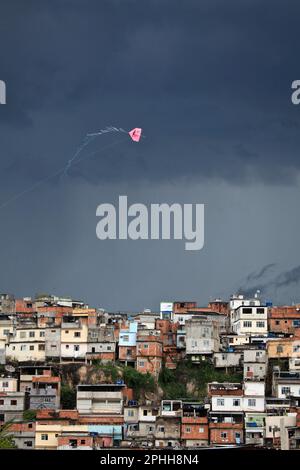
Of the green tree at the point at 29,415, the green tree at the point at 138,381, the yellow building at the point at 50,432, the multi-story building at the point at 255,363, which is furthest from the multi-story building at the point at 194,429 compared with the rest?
the green tree at the point at 29,415

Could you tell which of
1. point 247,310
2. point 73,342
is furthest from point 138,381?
point 247,310

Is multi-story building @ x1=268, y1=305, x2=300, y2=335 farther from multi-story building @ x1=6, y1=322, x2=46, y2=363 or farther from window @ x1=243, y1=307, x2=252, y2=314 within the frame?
multi-story building @ x1=6, y1=322, x2=46, y2=363

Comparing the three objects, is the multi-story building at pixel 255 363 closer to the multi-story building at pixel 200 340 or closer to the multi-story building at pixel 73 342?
the multi-story building at pixel 200 340

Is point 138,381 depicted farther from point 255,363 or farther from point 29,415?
A: point 29,415

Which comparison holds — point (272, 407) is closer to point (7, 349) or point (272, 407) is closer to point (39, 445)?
point (39, 445)

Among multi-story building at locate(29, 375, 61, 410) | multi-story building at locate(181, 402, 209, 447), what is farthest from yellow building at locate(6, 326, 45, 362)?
multi-story building at locate(181, 402, 209, 447)

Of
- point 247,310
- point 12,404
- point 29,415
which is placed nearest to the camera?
point 29,415
